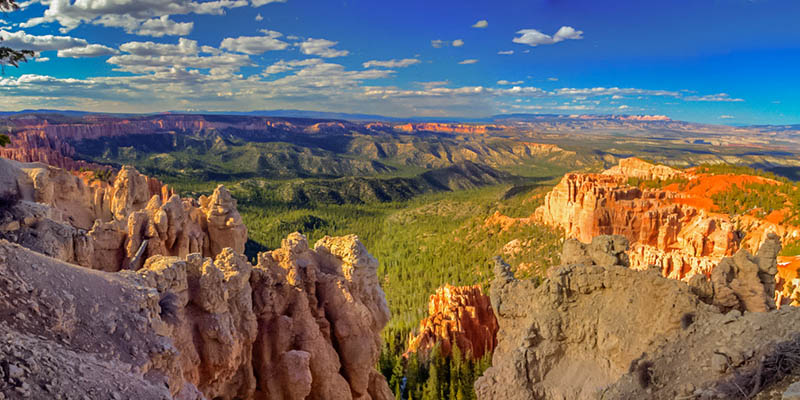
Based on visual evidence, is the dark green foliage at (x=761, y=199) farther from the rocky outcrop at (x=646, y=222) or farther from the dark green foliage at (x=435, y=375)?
A: the dark green foliage at (x=435, y=375)

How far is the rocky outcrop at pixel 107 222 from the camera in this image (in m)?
9.96

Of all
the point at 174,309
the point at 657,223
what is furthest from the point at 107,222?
the point at 657,223

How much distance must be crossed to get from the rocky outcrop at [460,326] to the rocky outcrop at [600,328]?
15.0 m

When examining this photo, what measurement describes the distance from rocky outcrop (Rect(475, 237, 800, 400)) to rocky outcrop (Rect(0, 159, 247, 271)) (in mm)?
9930

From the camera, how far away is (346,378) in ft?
38.4

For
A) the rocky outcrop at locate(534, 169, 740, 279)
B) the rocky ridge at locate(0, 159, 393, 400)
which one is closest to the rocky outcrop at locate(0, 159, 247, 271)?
the rocky ridge at locate(0, 159, 393, 400)

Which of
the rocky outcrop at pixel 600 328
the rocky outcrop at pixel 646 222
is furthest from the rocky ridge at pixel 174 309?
the rocky outcrop at pixel 646 222

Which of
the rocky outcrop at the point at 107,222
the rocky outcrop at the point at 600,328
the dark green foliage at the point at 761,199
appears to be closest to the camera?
the rocky outcrop at the point at 600,328

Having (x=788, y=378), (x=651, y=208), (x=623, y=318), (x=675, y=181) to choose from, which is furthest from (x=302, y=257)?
(x=675, y=181)

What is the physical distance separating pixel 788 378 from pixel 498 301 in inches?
255

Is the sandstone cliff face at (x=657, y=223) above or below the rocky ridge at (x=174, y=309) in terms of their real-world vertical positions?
below

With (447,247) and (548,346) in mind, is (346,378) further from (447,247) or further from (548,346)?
(447,247)

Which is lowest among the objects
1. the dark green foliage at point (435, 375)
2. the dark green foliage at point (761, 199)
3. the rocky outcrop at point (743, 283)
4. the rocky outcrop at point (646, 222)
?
the dark green foliage at point (435, 375)

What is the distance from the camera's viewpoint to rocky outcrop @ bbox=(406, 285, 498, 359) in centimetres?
2564
